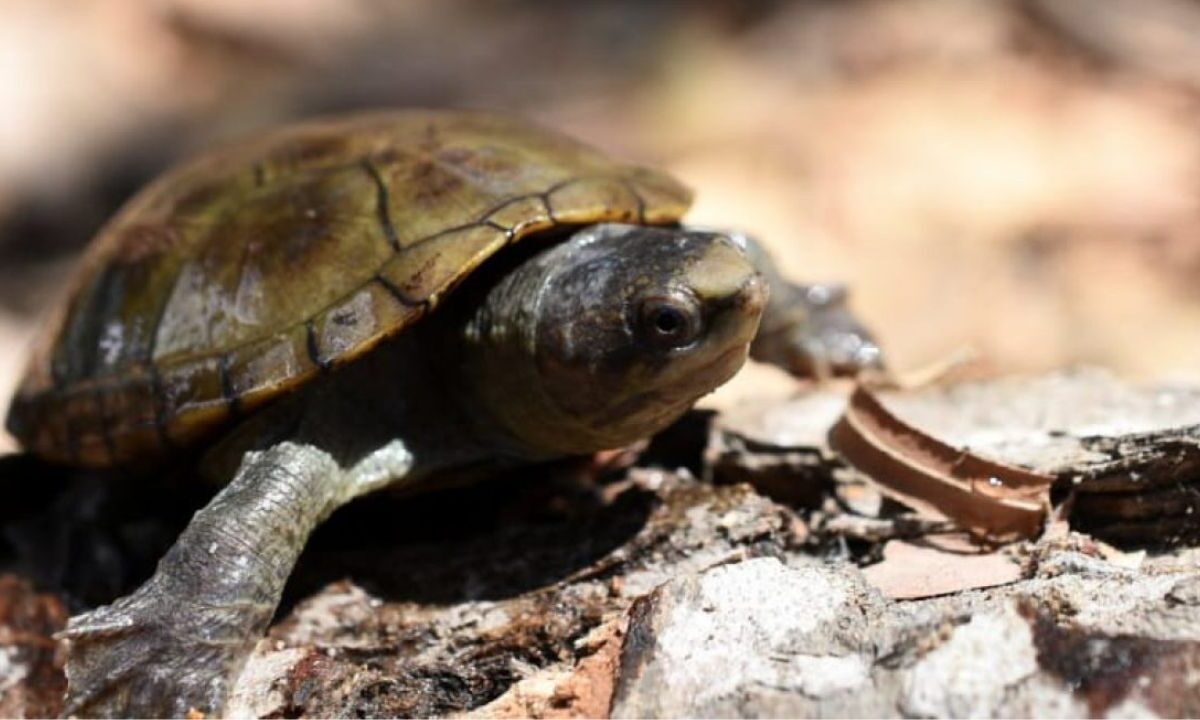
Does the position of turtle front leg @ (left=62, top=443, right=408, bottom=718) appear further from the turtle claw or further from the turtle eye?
the turtle eye

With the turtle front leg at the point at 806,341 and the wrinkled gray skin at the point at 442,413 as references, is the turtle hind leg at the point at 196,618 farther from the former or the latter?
the turtle front leg at the point at 806,341

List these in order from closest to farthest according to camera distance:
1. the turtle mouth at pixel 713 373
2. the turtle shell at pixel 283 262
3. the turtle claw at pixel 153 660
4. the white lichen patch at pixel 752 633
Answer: the white lichen patch at pixel 752 633 < the turtle claw at pixel 153 660 < the turtle mouth at pixel 713 373 < the turtle shell at pixel 283 262

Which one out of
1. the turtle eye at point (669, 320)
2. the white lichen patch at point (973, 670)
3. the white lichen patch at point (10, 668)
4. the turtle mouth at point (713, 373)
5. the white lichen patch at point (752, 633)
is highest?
the turtle eye at point (669, 320)

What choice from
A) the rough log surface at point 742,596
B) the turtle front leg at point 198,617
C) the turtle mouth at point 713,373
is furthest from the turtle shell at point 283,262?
the turtle mouth at point 713,373

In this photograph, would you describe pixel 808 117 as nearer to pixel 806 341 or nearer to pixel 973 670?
pixel 806 341

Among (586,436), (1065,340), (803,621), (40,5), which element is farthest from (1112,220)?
(40,5)

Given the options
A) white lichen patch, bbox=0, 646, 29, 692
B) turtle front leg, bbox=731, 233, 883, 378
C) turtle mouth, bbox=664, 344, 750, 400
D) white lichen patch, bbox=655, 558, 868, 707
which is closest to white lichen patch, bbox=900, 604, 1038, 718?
white lichen patch, bbox=655, 558, 868, 707

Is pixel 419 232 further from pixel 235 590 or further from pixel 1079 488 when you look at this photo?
pixel 1079 488

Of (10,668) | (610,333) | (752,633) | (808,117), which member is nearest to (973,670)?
(752,633)
